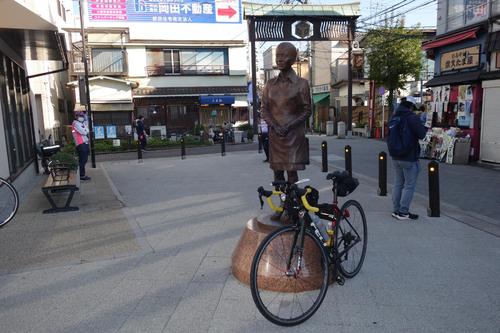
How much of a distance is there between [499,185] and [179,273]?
309 inches

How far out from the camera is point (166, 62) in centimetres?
2983

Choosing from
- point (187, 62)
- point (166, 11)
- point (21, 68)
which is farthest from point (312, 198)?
point (166, 11)

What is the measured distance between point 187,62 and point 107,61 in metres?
5.52

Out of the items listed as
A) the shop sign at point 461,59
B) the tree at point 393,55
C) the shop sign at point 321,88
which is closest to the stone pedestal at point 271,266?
the shop sign at point 461,59

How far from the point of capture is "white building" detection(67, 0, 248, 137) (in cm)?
2792

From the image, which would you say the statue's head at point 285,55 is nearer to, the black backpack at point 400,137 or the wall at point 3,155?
the black backpack at point 400,137

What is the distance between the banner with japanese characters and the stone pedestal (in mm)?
27609

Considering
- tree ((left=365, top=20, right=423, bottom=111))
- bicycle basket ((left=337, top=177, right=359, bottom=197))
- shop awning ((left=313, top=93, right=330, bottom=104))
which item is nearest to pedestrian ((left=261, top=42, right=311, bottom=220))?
bicycle basket ((left=337, top=177, right=359, bottom=197))

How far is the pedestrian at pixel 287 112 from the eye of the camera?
4.31 m

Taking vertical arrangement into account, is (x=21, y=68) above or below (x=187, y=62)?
below

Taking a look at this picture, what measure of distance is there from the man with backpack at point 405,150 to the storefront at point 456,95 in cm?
720

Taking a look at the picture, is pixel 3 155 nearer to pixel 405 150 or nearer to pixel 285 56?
pixel 285 56

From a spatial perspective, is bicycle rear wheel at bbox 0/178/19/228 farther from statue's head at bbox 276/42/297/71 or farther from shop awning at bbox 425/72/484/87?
shop awning at bbox 425/72/484/87

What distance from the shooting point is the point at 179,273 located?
4.51 m
